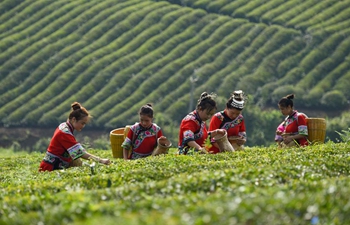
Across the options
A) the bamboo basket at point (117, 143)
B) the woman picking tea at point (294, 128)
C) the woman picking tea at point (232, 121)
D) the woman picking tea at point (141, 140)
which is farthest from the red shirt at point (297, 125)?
the bamboo basket at point (117, 143)

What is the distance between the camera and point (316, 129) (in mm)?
14883

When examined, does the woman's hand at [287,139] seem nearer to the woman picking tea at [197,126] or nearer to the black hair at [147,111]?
the woman picking tea at [197,126]

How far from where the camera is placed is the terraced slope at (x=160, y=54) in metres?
62.0

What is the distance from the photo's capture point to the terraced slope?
203 feet

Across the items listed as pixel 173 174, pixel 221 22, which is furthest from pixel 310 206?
pixel 221 22

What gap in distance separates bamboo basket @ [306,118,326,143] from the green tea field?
3.02m

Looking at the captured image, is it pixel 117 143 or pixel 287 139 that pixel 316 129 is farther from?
pixel 117 143

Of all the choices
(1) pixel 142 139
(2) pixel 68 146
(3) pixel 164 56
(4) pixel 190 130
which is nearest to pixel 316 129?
(4) pixel 190 130

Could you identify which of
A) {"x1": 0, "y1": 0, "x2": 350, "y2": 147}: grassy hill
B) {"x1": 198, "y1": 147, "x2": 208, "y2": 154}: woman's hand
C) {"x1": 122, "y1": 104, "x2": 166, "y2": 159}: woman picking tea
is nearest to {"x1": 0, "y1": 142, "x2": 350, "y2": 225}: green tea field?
{"x1": 198, "y1": 147, "x2": 208, "y2": 154}: woman's hand

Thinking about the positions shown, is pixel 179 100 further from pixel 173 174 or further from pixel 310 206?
pixel 310 206

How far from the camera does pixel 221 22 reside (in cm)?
7100

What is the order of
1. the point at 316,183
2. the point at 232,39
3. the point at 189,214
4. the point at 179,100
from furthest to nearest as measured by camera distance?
1. the point at 232,39
2. the point at 179,100
3. the point at 316,183
4. the point at 189,214

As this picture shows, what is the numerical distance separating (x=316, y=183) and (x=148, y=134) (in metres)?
6.43

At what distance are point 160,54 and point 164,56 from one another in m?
0.47
